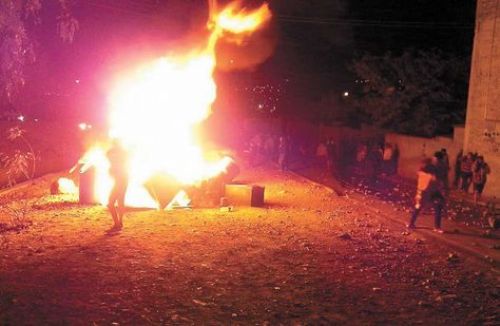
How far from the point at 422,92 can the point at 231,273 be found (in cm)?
1889

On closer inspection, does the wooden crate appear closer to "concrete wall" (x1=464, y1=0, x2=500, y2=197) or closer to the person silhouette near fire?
the person silhouette near fire

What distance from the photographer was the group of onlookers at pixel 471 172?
15398 mm

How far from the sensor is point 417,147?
71.6ft

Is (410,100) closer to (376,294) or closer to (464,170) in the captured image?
(464,170)

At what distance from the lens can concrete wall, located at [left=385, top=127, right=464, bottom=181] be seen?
19.3 meters

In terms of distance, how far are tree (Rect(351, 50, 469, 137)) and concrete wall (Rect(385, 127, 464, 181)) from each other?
157 cm

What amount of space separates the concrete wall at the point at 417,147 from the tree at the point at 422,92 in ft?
5.14

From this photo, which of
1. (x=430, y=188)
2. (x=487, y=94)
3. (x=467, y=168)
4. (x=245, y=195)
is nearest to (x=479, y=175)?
(x=467, y=168)

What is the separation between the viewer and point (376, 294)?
7.32 meters

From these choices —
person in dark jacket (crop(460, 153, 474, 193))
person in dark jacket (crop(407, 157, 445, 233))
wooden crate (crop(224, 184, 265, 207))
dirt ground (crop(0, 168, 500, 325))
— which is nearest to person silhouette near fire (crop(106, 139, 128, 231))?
dirt ground (crop(0, 168, 500, 325))

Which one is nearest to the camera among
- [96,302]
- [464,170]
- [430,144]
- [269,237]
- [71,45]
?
[96,302]

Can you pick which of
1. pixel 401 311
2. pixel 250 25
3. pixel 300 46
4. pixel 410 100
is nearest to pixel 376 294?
pixel 401 311

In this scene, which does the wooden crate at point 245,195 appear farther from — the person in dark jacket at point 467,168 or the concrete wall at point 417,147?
the concrete wall at point 417,147

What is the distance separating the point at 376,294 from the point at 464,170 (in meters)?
11.1
